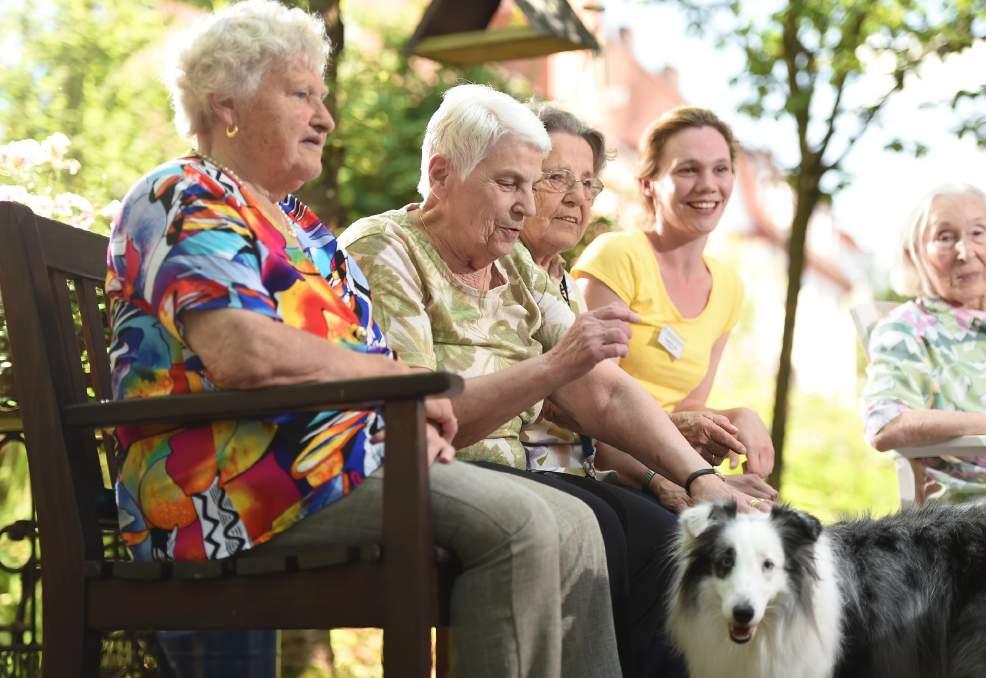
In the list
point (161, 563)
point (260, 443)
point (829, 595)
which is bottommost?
point (829, 595)

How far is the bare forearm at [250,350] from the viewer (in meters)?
2.12

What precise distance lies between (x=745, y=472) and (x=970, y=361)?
130cm

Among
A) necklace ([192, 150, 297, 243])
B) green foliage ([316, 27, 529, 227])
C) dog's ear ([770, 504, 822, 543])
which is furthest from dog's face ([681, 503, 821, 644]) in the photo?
green foliage ([316, 27, 529, 227])

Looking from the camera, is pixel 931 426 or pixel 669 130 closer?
pixel 931 426

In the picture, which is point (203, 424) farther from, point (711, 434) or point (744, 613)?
point (711, 434)

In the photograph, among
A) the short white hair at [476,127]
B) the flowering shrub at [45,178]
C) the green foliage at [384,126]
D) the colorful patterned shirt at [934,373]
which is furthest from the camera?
the green foliage at [384,126]

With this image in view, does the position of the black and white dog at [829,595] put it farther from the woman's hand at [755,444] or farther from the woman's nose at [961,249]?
the woman's nose at [961,249]

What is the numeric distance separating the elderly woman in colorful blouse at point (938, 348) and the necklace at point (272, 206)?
2282 millimetres

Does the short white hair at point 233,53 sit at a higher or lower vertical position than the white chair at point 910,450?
higher

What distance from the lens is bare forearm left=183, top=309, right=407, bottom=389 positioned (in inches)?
83.5

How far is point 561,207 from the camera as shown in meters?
3.56

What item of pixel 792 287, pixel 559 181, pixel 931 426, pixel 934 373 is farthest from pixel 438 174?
pixel 792 287

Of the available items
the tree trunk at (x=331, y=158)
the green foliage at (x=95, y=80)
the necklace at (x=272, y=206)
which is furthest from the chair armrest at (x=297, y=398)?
the green foliage at (x=95, y=80)

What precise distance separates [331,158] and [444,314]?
2.34m
